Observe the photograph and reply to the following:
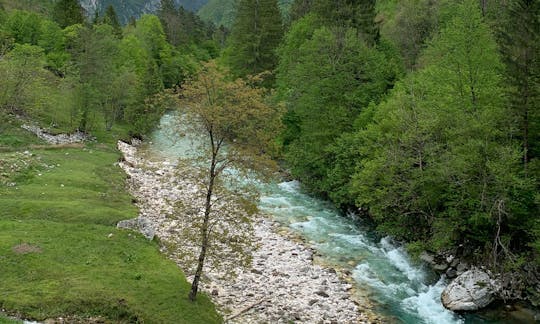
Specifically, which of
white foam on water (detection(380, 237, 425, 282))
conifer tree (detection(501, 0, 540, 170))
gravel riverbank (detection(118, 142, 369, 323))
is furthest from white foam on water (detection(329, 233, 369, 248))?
conifer tree (detection(501, 0, 540, 170))

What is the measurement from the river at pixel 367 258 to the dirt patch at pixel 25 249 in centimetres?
790

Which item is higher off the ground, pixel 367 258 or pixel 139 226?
pixel 367 258

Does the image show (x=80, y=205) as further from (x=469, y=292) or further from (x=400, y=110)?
(x=469, y=292)

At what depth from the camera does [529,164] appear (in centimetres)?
2192

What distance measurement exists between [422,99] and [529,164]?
33.6 feet

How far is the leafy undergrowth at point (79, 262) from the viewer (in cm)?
1672

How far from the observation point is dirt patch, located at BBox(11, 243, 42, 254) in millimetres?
19828

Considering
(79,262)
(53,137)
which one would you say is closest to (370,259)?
(79,262)

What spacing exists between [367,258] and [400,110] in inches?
384

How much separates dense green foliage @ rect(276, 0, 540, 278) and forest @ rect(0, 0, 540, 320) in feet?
0.30

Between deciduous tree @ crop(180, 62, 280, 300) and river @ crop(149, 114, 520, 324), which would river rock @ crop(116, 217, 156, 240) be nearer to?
river @ crop(149, 114, 520, 324)

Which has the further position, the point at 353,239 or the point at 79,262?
the point at 353,239

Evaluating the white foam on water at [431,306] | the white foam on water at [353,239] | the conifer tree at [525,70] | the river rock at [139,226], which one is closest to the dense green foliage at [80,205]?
the river rock at [139,226]

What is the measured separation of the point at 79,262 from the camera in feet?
66.4
